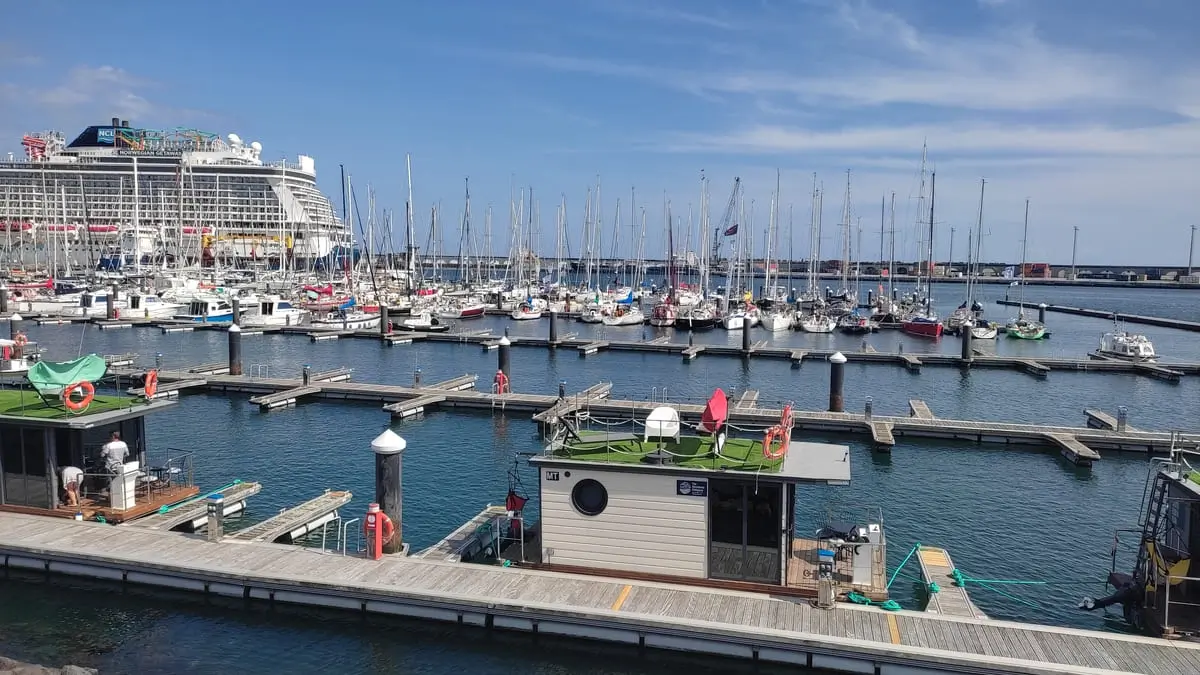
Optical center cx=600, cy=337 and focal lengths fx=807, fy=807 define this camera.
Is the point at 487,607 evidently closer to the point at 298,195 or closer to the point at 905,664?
the point at 905,664

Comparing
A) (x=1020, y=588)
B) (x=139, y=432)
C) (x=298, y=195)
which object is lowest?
(x=1020, y=588)

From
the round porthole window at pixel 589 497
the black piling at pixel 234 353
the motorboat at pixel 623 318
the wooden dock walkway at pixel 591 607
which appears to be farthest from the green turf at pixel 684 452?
the motorboat at pixel 623 318

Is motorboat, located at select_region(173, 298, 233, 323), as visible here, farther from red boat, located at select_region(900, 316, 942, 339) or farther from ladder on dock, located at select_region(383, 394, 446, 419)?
red boat, located at select_region(900, 316, 942, 339)

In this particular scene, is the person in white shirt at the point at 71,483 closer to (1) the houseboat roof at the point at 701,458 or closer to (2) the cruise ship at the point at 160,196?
(1) the houseboat roof at the point at 701,458

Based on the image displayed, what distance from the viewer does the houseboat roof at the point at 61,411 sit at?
17.9 meters

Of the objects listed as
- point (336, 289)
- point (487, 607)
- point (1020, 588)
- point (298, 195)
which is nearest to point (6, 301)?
point (336, 289)

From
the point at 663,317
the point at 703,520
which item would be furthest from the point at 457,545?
the point at 663,317

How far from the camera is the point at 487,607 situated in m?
14.5

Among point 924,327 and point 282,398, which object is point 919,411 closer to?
point 282,398

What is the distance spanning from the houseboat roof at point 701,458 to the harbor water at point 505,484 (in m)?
3.30

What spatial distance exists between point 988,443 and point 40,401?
31834 millimetres

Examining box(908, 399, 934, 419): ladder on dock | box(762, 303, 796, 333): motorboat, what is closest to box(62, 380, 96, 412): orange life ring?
box(908, 399, 934, 419): ladder on dock

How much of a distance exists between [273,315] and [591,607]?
226 ft

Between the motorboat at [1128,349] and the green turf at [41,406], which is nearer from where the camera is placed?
the green turf at [41,406]
